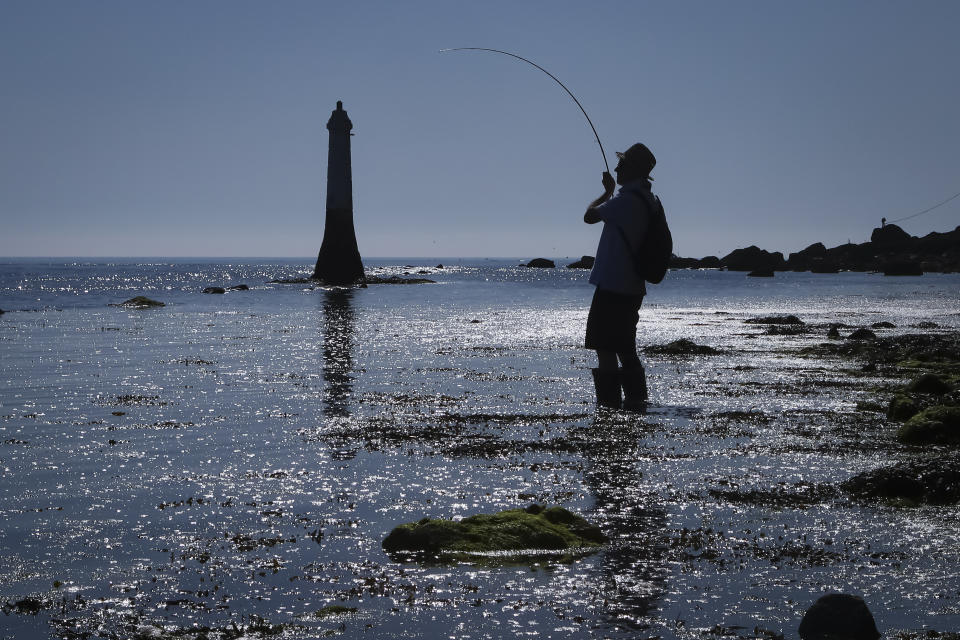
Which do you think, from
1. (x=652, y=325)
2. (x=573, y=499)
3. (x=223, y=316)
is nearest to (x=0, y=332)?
(x=223, y=316)

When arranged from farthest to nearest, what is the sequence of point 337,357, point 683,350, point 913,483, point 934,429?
1. point 683,350
2. point 337,357
3. point 934,429
4. point 913,483

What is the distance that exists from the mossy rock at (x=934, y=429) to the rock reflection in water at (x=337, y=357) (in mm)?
8560

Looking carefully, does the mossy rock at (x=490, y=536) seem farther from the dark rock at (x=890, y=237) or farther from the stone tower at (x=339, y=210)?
the dark rock at (x=890, y=237)

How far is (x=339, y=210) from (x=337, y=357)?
50.6 m

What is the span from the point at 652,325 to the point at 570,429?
98.3 feet

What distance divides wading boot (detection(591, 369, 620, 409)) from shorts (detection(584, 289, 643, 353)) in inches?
28.5

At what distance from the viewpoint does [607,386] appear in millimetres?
14453

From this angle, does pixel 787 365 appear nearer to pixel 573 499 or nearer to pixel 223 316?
pixel 573 499

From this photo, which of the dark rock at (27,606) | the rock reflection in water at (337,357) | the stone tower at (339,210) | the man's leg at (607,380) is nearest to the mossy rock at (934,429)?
the man's leg at (607,380)

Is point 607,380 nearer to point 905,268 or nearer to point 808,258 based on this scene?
point 905,268

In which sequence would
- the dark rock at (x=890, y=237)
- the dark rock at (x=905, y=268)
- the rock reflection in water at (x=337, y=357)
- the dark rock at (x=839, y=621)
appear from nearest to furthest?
the dark rock at (x=839, y=621) → the rock reflection in water at (x=337, y=357) → the dark rock at (x=905, y=268) → the dark rock at (x=890, y=237)

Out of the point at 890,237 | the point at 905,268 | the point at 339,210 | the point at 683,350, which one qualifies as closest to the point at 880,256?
the point at 890,237

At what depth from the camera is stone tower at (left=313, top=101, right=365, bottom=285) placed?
239 ft

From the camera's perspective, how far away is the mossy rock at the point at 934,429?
Result: 11945mm
